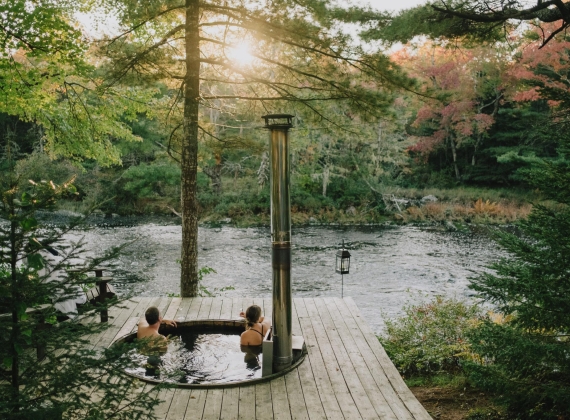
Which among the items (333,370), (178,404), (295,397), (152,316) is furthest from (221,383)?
(152,316)

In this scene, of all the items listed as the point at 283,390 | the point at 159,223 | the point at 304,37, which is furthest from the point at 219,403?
the point at 159,223

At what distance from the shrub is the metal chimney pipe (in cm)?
240

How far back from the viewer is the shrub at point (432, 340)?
6668 mm

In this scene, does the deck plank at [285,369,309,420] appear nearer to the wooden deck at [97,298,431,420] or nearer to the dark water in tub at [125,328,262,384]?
the wooden deck at [97,298,431,420]

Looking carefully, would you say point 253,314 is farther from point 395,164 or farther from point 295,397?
point 395,164

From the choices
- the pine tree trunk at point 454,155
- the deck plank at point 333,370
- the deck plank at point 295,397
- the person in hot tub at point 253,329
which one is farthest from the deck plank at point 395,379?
the pine tree trunk at point 454,155

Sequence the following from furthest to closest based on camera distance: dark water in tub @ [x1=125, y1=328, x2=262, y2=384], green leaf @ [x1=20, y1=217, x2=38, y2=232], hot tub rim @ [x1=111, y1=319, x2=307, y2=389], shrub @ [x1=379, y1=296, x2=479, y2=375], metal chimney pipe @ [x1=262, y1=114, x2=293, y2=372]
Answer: shrub @ [x1=379, y1=296, x2=479, y2=375]
dark water in tub @ [x1=125, y1=328, x2=262, y2=384]
metal chimney pipe @ [x1=262, y1=114, x2=293, y2=372]
hot tub rim @ [x1=111, y1=319, x2=307, y2=389]
green leaf @ [x1=20, y1=217, x2=38, y2=232]

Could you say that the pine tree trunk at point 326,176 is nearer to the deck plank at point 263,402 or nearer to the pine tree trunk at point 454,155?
the pine tree trunk at point 454,155

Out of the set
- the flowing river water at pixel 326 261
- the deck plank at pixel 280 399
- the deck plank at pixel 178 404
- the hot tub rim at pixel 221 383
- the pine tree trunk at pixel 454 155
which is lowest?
the flowing river water at pixel 326 261

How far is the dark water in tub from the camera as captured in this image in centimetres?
551

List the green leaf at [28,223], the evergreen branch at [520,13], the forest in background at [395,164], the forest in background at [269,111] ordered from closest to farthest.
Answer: the green leaf at [28,223], the forest in background at [269,111], the evergreen branch at [520,13], the forest in background at [395,164]

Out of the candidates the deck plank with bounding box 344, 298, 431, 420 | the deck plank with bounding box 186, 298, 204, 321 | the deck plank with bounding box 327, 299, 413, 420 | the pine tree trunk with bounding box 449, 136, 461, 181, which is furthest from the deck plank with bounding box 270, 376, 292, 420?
the pine tree trunk with bounding box 449, 136, 461, 181

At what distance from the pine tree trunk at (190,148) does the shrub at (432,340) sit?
328 centimetres

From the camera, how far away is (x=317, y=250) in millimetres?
16750
